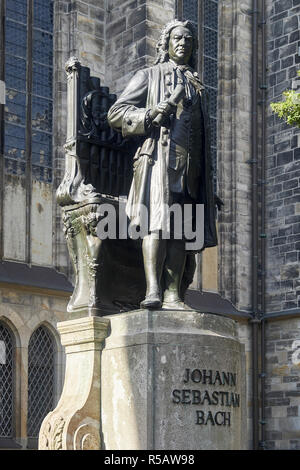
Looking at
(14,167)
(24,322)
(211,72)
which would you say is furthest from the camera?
(211,72)

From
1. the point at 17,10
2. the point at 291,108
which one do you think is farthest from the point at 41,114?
Result: the point at 291,108

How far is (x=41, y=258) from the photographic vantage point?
1912 centimetres

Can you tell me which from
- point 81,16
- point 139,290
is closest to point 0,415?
point 81,16

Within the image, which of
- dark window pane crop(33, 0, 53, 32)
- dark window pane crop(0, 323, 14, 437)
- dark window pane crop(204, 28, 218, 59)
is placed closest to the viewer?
dark window pane crop(0, 323, 14, 437)

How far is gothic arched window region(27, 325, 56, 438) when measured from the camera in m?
18.4

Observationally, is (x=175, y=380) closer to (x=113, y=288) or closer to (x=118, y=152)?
(x=113, y=288)

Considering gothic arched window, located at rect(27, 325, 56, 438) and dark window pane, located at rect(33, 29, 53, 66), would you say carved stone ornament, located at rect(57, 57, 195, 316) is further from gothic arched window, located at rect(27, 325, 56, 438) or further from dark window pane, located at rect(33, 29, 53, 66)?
dark window pane, located at rect(33, 29, 53, 66)

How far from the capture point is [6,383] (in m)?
18.0

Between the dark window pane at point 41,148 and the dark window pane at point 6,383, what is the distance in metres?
3.28

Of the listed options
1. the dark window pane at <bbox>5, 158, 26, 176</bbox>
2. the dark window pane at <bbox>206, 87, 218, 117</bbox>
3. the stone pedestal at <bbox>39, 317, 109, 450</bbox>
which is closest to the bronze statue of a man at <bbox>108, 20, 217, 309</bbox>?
the stone pedestal at <bbox>39, 317, 109, 450</bbox>

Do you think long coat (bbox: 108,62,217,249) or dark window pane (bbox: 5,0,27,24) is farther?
dark window pane (bbox: 5,0,27,24)

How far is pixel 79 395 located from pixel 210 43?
1696cm

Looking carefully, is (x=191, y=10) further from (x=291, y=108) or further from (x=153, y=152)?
(x=153, y=152)

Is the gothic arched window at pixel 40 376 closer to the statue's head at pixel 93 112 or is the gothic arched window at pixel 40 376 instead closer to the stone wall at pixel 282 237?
the stone wall at pixel 282 237
